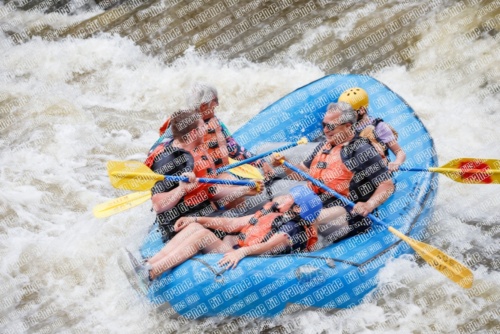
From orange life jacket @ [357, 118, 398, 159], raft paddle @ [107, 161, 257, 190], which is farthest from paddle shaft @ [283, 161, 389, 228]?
raft paddle @ [107, 161, 257, 190]

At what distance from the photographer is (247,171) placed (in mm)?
4316

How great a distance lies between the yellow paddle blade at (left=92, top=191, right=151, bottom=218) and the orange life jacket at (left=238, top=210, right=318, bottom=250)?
62 cm

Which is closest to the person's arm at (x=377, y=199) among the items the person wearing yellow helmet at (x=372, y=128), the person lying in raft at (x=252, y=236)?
the person wearing yellow helmet at (x=372, y=128)

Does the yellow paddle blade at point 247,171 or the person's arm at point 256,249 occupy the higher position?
the yellow paddle blade at point 247,171

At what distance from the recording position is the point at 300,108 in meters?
4.93

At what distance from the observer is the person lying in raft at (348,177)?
3.95 m

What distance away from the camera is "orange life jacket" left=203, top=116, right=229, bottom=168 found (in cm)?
413

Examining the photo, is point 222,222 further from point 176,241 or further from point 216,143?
point 216,143

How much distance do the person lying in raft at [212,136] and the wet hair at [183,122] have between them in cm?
11

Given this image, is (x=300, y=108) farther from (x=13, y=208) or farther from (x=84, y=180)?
(x=13, y=208)

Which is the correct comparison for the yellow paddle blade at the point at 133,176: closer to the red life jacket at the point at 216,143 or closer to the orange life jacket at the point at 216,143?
the red life jacket at the point at 216,143

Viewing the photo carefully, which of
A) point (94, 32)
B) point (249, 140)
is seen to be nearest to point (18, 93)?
point (94, 32)

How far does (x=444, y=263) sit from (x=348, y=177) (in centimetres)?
70

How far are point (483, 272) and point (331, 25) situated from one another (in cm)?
323
